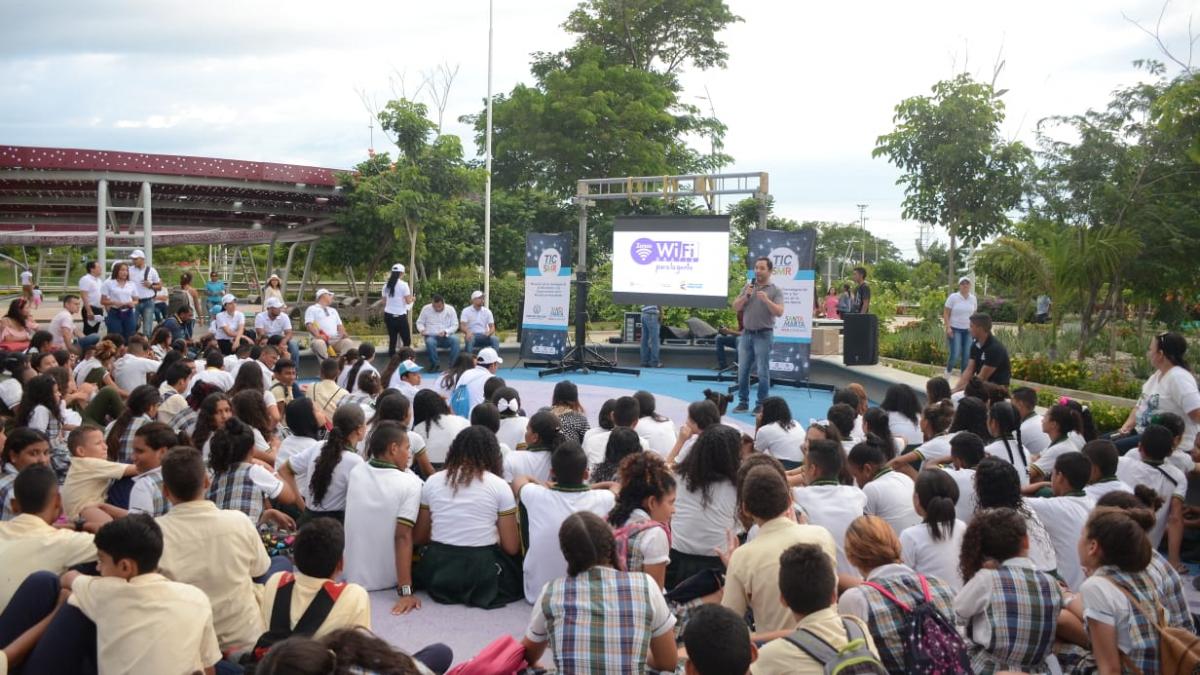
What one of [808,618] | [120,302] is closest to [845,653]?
[808,618]

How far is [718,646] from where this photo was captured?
239cm

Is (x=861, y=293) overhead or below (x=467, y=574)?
overhead

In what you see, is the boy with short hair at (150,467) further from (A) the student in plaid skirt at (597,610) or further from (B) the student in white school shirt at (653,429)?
(B) the student in white school shirt at (653,429)

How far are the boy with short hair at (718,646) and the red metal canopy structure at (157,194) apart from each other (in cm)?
1439

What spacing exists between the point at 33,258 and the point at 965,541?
165 feet

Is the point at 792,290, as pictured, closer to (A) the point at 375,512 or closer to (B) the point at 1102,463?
(B) the point at 1102,463

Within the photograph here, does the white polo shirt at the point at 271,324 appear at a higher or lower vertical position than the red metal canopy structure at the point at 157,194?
lower

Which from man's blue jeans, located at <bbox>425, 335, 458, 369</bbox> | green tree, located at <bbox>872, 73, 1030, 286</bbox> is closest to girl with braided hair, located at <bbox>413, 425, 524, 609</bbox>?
man's blue jeans, located at <bbox>425, 335, 458, 369</bbox>

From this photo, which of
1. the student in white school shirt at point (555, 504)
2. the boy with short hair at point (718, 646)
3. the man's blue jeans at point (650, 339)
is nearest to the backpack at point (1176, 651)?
the boy with short hair at point (718, 646)

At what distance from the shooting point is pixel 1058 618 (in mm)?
3346

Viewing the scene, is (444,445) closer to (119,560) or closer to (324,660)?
(119,560)

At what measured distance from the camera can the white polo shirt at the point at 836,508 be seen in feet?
13.3

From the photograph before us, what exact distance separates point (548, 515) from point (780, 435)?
209 cm

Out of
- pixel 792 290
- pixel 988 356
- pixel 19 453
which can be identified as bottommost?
pixel 19 453
